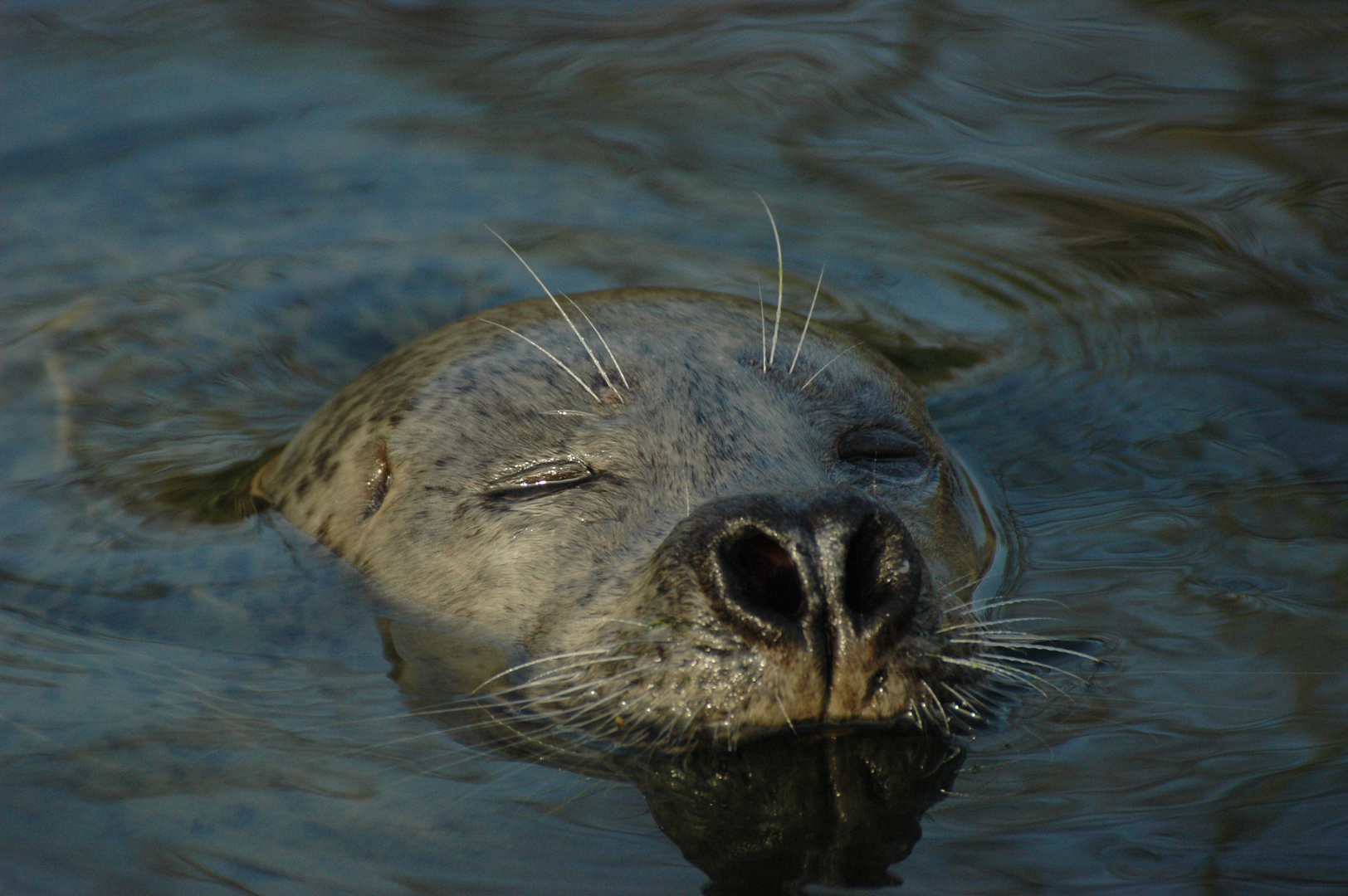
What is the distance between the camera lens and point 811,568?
10.0 ft

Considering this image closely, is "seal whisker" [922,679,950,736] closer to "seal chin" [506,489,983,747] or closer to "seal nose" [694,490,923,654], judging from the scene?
"seal chin" [506,489,983,747]

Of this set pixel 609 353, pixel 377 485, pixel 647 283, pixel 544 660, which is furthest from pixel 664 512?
pixel 647 283

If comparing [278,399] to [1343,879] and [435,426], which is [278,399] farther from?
[1343,879]

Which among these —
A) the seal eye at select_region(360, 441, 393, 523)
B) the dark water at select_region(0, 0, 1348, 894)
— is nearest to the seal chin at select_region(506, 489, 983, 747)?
the dark water at select_region(0, 0, 1348, 894)

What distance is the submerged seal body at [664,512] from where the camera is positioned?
310cm

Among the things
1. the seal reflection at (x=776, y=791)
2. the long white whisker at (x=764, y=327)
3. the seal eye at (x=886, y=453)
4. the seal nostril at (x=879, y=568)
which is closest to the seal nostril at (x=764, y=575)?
the seal nostril at (x=879, y=568)

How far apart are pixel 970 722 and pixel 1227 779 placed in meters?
0.54

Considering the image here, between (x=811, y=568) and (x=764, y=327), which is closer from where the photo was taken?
(x=811, y=568)

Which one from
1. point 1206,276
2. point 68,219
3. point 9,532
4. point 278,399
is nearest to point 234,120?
point 68,219

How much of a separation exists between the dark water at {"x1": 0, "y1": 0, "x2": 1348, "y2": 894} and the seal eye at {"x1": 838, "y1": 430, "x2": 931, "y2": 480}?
0.44 metres

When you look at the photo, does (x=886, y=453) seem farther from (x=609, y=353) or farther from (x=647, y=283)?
(x=647, y=283)

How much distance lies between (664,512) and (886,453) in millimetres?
854

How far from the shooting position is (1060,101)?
7941 millimetres

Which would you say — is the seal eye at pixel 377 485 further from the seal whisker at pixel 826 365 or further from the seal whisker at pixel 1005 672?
the seal whisker at pixel 1005 672
